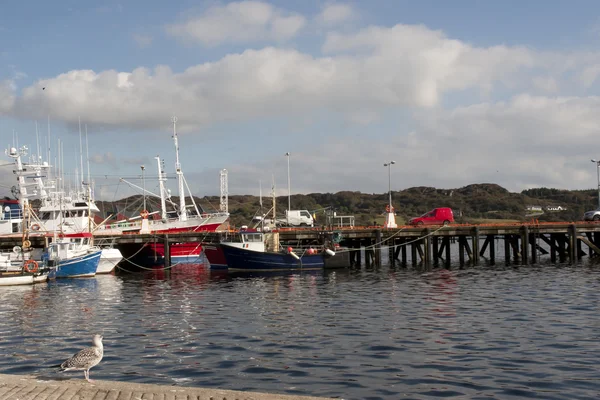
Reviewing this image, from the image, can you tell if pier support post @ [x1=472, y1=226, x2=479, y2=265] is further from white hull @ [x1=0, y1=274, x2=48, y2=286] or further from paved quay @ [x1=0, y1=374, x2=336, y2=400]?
paved quay @ [x1=0, y1=374, x2=336, y2=400]

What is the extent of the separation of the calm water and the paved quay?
330cm

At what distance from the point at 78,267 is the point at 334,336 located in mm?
33303

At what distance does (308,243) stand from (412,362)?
140ft

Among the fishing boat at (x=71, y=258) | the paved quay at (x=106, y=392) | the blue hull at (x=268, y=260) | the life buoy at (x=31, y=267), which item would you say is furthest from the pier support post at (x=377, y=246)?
the paved quay at (x=106, y=392)

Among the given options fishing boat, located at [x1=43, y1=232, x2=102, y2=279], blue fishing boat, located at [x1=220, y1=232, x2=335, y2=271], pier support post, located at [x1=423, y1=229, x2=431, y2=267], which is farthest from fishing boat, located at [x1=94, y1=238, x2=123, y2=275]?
pier support post, located at [x1=423, y1=229, x2=431, y2=267]

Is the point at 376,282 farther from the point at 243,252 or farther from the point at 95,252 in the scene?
the point at 95,252

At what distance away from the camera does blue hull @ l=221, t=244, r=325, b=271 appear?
170 feet

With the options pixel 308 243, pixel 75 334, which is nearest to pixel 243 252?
pixel 308 243


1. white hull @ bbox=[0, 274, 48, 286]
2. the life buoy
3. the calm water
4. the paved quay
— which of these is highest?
the life buoy

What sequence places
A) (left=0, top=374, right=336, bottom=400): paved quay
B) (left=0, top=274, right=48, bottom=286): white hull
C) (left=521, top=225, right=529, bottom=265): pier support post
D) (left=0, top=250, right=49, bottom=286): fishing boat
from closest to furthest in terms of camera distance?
(left=0, top=374, right=336, bottom=400): paved quay
(left=0, top=274, right=48, bottom=286): white hull
(left=0, top=250, right=49, bottom=286): fishing boat
(left=521, top=225, right=529, bottom=265): pier support post

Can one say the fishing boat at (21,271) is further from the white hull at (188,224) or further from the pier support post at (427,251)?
the pier support post at (427,251)

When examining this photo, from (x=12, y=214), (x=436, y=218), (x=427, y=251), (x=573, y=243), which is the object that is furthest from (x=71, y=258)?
(x=573, y=243)

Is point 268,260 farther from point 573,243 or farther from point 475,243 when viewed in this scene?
point 573,243

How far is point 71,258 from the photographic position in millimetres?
49562
